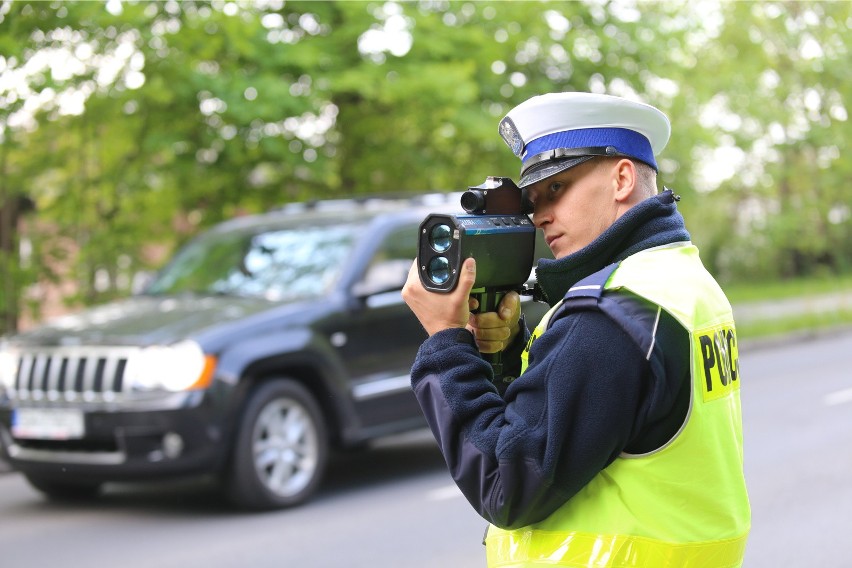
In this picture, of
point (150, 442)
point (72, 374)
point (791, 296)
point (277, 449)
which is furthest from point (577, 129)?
point (791, 296)

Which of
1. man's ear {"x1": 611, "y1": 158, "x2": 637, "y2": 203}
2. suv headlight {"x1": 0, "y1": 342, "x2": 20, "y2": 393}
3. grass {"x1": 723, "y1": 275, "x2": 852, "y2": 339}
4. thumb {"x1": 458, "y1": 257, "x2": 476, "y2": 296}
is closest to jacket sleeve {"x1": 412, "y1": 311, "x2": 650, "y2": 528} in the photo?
thumb {"x1": 458, "y1": 257, "x2": 476, "y2": 296}

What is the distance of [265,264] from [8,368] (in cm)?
174

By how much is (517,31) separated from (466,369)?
12981 millimetres

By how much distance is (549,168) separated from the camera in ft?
6.37

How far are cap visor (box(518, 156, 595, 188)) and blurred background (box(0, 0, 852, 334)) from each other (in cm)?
721

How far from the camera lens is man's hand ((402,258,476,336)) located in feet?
6.29

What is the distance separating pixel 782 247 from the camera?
31.0 metres

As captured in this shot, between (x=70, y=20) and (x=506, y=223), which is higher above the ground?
(x=70, y=20)

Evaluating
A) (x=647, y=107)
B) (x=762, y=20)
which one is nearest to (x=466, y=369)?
(x=647, y=107)

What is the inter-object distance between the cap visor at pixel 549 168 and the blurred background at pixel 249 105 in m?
7.21

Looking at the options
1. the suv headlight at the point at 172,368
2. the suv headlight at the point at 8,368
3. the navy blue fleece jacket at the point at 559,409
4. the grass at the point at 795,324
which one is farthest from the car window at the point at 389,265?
the grass at the point at 795,324

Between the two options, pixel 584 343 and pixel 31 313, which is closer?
pixel 584 343

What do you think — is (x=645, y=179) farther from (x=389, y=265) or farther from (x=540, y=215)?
(x=389, y=265)

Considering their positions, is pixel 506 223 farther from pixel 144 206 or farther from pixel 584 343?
pixel 144 206
